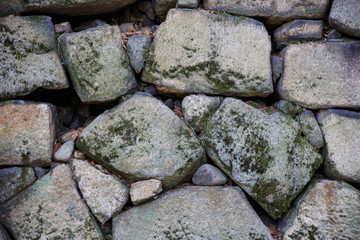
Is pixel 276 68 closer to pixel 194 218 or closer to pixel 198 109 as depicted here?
pixel 198 109

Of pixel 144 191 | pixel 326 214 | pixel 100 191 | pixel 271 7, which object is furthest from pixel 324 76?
pixel 100 191

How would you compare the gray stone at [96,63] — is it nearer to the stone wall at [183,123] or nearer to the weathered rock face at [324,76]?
the stone wall at [183,123]

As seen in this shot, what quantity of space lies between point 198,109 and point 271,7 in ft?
3.57

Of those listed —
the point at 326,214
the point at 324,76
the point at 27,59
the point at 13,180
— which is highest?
the point at 27,59

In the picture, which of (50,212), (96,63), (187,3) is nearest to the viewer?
(50,212)

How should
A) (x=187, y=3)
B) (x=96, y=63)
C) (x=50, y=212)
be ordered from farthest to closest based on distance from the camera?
(x=187, y=3), (x=96, y=63), (x=50, y=212)

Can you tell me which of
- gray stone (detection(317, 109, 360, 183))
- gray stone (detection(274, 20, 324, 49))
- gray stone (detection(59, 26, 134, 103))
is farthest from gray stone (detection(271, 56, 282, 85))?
gray stone (detection(59, 26, 134, 103))

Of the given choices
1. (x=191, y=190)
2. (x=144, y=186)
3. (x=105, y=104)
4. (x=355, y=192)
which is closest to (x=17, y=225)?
(x=144, y=186)

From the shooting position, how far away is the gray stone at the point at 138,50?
7.90ft

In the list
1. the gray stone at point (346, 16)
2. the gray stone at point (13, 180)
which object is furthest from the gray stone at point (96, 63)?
the gray stone at point (346, 16)

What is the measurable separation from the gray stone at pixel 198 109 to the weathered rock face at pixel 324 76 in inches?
25.1

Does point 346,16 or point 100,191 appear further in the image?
point 346,16

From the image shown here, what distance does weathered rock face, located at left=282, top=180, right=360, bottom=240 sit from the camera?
7.09 ft

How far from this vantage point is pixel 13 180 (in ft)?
6.95
